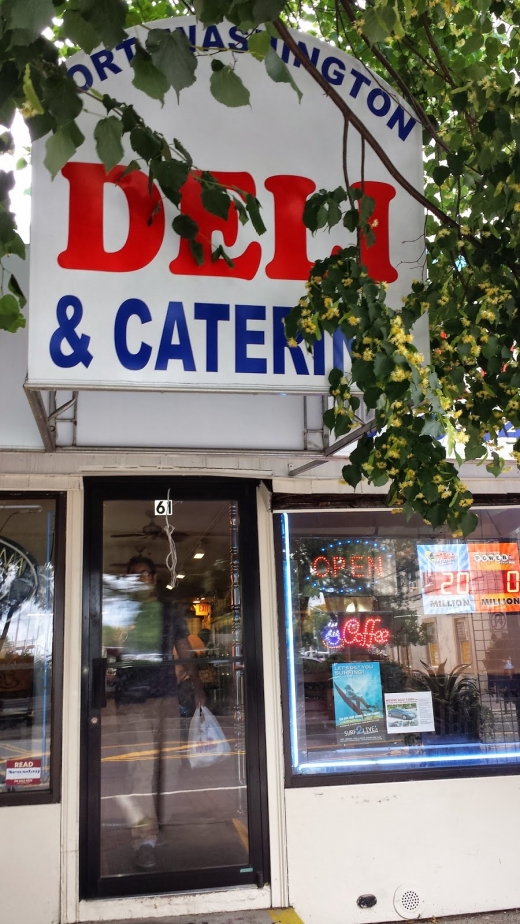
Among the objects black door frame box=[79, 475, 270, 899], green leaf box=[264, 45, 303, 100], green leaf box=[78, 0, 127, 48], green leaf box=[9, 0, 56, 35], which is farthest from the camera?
black door frame box=[79, 475, 270, 899]

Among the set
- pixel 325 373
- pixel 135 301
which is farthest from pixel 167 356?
pixel 325 373

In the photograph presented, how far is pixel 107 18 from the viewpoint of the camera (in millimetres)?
2039

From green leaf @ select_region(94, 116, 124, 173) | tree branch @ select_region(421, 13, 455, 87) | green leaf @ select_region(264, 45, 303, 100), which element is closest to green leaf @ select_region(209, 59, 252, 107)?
green leaf @ select_region(264, 45, 303, 100)

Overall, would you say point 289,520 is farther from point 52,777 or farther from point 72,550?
point 52,777

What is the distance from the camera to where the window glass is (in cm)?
482

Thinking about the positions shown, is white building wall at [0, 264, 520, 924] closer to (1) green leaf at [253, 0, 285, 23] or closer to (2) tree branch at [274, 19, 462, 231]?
(2) tree branch at [274, 19, 462, 231]

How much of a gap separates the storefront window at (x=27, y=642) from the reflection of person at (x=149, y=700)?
46 cm

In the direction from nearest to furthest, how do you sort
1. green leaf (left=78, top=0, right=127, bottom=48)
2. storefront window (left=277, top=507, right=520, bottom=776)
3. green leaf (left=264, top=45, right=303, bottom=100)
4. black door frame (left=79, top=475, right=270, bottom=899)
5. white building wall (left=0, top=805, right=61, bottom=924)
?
green leaf (left=78, top=0, right=127, bottom=48) → green leaf (left=264, top=45, right=303, bottom=100) → white building wall (left=0, top=805, right=61, bottom=924) → black door frame (left=79, top=475, right=270, bottom=899) → storefront window (left=277, top=507, right=520, bottom=776)

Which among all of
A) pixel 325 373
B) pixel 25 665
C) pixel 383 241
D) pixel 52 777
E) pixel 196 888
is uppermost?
pixel 383 241

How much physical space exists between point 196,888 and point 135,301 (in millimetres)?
3550

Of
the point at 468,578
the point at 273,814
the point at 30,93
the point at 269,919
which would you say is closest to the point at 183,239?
the point at 30,93

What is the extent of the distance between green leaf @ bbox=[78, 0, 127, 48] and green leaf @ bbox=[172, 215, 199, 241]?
1.04 metres

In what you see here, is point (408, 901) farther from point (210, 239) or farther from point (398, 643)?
point (210, 239)

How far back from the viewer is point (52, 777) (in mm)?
4758
